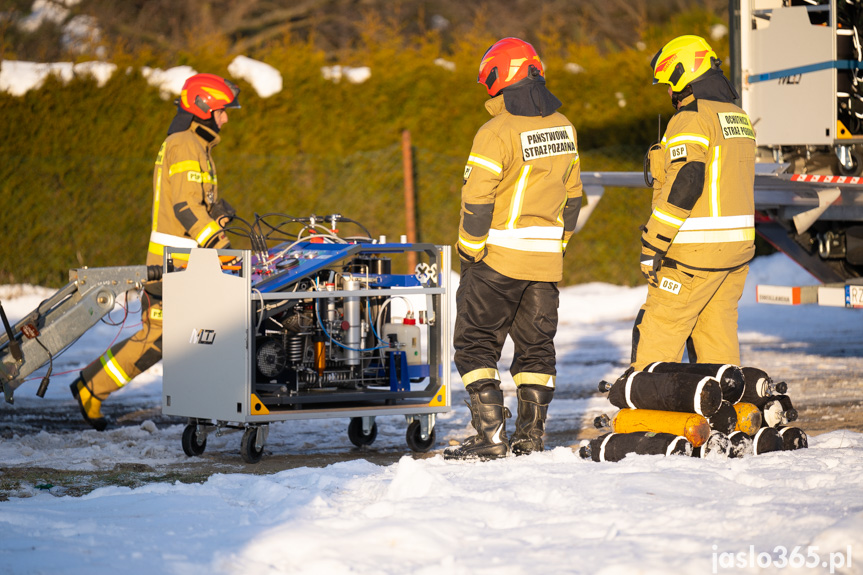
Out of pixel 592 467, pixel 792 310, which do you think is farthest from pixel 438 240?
pixel 592 467

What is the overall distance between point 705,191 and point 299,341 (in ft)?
8.38

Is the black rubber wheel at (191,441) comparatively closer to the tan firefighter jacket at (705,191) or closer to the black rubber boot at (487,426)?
the black rubber boot at (487,426)

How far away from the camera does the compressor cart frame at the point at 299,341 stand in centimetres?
590

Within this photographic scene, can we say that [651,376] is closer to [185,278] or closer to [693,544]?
[693,544]

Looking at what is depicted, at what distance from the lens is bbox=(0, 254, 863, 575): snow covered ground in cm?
364

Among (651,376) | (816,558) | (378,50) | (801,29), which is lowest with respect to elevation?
(816,558)

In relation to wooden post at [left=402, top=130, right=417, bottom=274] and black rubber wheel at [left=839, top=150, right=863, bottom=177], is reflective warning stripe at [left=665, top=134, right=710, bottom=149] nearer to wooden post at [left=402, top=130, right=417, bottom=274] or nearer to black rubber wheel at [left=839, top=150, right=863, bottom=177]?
black rubber wheel at [left=839, top=150, right=863, bottom=177]

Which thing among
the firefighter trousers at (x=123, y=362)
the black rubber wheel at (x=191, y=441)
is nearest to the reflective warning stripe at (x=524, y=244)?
the black rubber wheel at (x=191, y=441)

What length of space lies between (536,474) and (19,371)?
3.58 metres

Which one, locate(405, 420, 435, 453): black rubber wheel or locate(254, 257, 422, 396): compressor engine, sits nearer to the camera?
locate(254, 257, 422, 396): compressor engine

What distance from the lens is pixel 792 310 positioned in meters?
13.4

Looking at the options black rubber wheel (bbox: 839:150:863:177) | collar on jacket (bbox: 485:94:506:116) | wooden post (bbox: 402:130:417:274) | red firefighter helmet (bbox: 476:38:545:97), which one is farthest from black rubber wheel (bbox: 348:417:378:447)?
wooden post (bbox: 402:130:417:274)

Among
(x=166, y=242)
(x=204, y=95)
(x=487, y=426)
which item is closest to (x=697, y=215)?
(x=487, y=426)

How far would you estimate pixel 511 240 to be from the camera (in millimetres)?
5633
